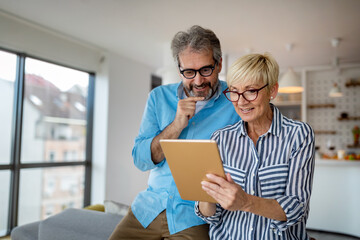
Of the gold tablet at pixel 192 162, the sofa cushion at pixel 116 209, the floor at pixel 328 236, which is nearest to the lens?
the gold tablet at pixel 192 162

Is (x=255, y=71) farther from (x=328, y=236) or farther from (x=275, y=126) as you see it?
(x=328, y=236)

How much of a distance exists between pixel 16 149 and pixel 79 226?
3083 millimetres

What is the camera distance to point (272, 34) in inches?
197

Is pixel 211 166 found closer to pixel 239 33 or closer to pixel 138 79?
pixel 239 33

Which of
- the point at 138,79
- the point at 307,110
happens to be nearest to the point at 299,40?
the point at 307,110

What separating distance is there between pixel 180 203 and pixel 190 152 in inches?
19.1

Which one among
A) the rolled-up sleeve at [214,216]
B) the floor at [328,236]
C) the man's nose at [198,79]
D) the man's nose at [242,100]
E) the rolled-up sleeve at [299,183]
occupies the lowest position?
the floor at [328,236]

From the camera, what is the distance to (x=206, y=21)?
4.46m

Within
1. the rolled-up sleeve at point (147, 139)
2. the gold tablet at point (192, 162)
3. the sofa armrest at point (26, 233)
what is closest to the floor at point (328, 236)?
the sofa armrest at point (26, 233)

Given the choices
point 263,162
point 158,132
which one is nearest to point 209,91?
point 158,132

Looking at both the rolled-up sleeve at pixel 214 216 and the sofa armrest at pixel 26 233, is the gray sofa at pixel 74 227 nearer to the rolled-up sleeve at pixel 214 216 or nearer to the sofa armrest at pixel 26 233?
the sofa armrest at pixel 26 233

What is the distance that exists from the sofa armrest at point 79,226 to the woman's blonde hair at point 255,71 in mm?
1232

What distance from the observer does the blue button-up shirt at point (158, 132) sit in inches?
55.5

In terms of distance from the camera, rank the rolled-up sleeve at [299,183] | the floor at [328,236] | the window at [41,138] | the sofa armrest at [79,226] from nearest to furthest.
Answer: the rolled-up sleeve at [299,183], the sofa armrest at [79,226], the floor at [328,236], the window at [41,138]
